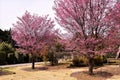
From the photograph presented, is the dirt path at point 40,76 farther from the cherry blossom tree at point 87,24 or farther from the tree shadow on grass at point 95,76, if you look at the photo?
the cherry blossom tree at point 87,24

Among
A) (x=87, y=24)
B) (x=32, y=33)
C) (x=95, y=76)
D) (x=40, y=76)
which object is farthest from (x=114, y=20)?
(x=32, y=33)

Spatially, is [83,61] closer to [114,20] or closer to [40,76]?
[114,20]

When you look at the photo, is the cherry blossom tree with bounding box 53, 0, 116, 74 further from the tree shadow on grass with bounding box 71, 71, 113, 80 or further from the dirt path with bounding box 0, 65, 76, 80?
the dirt path with bounding box 0, 65, 76, 80

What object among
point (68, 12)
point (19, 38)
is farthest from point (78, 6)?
point (19, 38)

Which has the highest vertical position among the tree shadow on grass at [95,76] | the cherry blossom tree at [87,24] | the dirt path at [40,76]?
the cherry blossom tree at [87,24]

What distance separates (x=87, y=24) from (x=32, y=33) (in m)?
11.2

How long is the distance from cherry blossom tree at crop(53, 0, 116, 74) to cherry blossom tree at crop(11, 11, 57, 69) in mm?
8650

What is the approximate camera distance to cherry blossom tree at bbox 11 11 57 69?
27391 millimetres

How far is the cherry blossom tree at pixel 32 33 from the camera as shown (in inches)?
1078

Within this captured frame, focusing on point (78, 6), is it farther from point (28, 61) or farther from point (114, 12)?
point (28, 61)

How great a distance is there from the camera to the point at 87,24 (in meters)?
18.5

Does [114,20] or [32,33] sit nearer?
[114,20]

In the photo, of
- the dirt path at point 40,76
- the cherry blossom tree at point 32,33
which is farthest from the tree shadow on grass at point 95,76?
the cherry blossom tree at point 32,33

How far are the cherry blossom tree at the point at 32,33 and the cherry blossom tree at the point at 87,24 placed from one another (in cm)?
865
